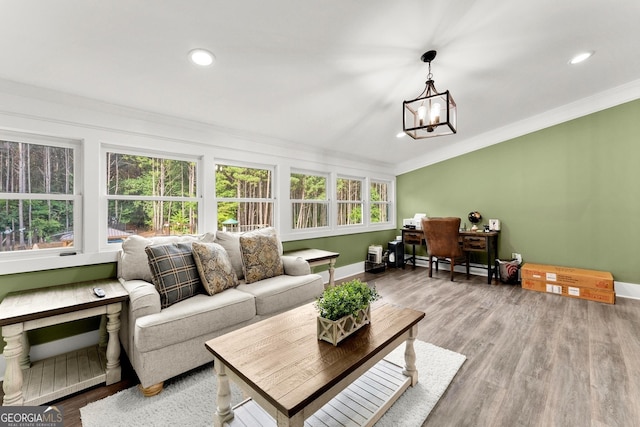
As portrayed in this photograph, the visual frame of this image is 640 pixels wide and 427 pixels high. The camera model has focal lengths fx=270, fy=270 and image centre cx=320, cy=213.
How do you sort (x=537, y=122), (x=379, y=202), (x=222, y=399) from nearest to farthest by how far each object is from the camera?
1. (x=222, y=399)
2. (x=537, y=122)
3. (x=379, y=202)

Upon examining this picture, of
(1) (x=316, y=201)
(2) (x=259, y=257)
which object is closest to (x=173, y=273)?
(2) (x=259, y=257)

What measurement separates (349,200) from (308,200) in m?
1.06

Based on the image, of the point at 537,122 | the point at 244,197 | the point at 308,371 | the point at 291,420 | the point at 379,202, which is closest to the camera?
the point at 291,420

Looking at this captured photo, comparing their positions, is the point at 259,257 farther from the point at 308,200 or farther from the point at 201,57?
the point at 201,57

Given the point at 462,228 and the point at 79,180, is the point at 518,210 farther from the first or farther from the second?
→ the point at 79,180

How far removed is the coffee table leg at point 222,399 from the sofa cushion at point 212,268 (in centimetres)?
95

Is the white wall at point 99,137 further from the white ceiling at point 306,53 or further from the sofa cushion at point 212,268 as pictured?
the sofa cushion at point 212,268

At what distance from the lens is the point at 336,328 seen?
147 centimetres

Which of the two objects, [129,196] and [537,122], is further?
[537,122]

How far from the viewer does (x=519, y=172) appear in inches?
176

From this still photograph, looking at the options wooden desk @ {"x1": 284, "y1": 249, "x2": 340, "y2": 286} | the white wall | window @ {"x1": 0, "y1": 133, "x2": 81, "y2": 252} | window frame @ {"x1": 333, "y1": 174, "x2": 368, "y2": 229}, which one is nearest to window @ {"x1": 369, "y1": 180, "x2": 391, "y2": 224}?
window frame @ {"x1": 333, "y1": 174, "x2": 368, "y2": 229}

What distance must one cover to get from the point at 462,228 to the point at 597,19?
10.9ft

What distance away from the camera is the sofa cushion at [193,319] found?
1.76m

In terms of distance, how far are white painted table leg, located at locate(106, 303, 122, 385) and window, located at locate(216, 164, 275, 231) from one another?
1.48 meters
